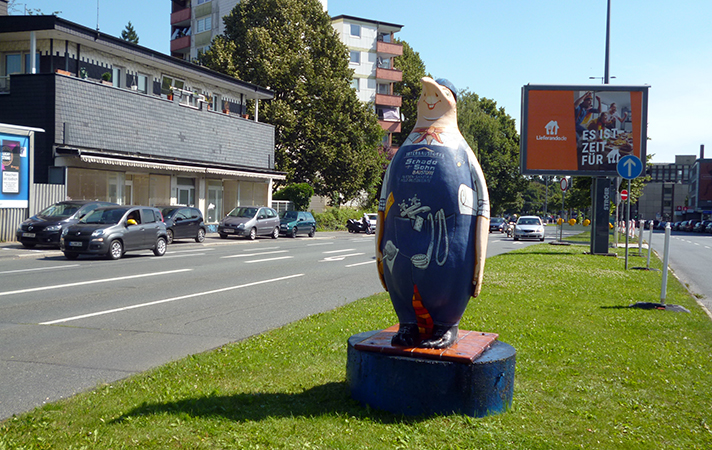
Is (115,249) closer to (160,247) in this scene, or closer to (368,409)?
(160,247)

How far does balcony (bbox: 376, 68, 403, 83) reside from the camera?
64562mm

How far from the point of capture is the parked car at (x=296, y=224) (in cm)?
3431

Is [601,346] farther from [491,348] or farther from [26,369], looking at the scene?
[26,369]

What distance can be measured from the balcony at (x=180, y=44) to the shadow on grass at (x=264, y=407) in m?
62.3

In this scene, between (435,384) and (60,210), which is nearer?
(435,384)

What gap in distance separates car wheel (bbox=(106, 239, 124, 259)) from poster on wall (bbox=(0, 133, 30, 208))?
18.9 ft

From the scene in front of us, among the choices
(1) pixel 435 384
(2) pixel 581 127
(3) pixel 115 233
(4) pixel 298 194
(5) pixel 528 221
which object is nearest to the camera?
(1) pixel 435 384

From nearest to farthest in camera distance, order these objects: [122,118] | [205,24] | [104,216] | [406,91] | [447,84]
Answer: [447,84]
[104,216]
[122,118]
[205,24]
[406,91]

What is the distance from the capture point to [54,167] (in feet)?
78.9

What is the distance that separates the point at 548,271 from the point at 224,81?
80.5 ft

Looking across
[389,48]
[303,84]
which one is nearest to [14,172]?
[303,84]

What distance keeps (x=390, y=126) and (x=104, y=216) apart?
4845 cm

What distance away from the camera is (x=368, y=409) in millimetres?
4789

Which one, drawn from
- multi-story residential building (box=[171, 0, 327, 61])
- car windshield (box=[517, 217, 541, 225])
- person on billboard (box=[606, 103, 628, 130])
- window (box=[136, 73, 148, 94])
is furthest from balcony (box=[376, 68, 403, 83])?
person on billboard (box=[606, 103, 628, 130])
